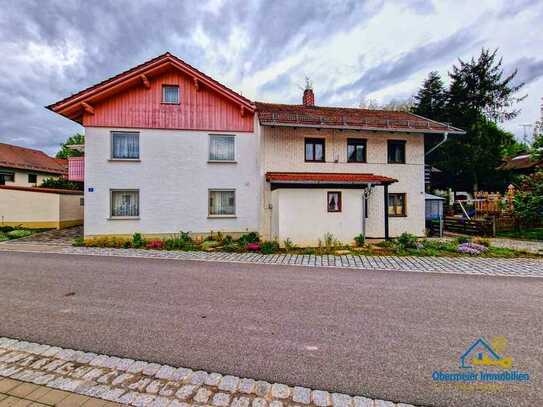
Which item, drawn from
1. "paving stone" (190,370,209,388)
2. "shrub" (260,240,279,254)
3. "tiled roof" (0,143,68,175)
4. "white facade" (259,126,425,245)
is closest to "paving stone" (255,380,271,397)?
"paving stone" (190,370,209,388)

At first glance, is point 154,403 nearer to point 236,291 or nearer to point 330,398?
point 330,398

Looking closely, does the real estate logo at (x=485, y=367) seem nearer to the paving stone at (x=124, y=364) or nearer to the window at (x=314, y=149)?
the paving stone at (x=124, y=364)

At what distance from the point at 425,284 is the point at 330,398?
511 cm

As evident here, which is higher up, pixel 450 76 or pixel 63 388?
pixel 450 76

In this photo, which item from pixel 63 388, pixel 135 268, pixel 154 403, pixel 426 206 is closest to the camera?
pixel 154 403

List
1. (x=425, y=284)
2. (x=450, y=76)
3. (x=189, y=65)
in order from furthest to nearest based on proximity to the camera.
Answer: (x=450, y=76), (x=189, y=65), (x=425, y=284)

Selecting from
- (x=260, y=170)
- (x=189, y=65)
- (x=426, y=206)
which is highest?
(x=189, y=65)

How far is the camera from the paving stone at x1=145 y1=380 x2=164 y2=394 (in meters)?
2.66

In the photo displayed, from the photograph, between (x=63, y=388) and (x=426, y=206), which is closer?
(x=63, y=388)

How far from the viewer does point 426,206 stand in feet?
52.3

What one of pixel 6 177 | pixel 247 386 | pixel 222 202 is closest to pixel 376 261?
pixel 247 386

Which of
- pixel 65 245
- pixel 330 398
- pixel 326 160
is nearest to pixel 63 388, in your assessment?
pixel 330 398

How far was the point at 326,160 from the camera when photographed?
47.4 ft

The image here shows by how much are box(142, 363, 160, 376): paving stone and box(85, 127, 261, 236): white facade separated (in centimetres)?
1090
